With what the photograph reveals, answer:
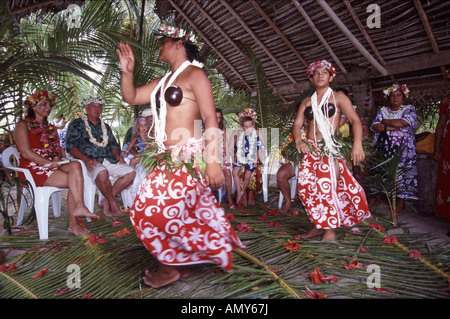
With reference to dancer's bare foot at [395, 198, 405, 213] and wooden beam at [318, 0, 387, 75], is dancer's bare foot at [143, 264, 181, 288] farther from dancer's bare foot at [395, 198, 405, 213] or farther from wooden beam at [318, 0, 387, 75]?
wooden beam at [318, 0, 387, 75]

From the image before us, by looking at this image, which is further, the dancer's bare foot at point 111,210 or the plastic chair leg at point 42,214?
the dancer's bare foot at point 111,210

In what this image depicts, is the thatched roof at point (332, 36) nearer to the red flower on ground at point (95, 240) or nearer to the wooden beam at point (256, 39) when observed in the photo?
the wooden beam at point (256, 39)

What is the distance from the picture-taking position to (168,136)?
2.00 metres

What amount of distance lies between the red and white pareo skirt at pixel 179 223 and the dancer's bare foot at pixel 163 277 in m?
0.12

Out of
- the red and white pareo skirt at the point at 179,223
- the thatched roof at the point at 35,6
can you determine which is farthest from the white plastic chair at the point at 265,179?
the thatched roof at the point at 35,6

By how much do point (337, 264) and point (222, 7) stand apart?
5014 millimetres

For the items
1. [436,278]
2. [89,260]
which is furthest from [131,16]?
[436,278]

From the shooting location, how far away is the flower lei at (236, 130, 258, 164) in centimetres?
477

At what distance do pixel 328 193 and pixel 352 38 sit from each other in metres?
2.96

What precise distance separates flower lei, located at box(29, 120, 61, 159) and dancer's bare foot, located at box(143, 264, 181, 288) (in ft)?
7.30

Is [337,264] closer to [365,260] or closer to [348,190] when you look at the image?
[365,260]

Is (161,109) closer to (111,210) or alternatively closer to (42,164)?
(42,164)

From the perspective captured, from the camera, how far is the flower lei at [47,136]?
3.32 meters

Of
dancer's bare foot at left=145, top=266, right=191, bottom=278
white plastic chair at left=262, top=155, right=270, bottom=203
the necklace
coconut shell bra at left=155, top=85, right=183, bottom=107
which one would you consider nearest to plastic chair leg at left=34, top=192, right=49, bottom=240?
dancer's bare foot at left=145, top=266, right=191, bottom=278
